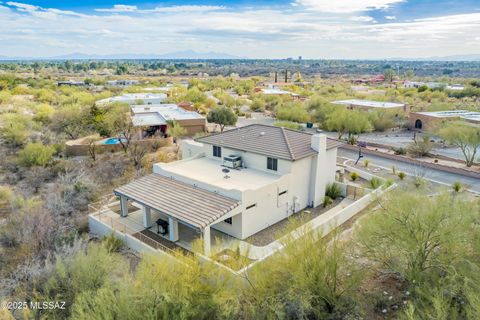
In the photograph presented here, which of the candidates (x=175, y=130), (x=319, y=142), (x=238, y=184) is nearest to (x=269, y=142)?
(x=319, y=142)

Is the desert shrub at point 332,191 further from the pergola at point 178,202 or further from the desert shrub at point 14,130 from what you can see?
the desert shrub at point 14,130

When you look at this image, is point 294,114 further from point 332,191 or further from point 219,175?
point 219,175

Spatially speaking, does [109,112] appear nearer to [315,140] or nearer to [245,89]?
[315,140]

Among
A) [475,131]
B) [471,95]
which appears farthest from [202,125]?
[471,95]

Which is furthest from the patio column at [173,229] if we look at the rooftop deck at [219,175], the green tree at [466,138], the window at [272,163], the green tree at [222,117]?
the green tree at [222,117]

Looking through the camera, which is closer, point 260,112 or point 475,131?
point 475,131
